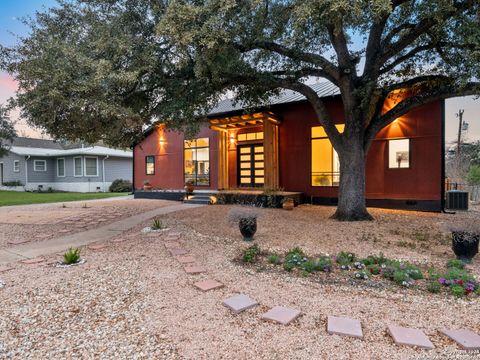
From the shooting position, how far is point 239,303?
2984mm

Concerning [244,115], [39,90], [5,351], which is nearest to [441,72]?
[244,115]

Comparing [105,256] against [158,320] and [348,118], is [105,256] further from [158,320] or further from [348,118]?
[348,118]

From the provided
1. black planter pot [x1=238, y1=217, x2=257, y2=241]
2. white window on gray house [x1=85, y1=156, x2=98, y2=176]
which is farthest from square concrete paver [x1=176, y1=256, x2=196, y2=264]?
white window on gray house [x1=85, y1=156, x2=98, y2=176]

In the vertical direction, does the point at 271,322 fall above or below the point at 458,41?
below

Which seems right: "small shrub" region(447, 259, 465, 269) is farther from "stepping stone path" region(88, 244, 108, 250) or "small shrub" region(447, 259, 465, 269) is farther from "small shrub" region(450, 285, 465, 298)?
"stepping stone path" region(88, 244, 108, 250)

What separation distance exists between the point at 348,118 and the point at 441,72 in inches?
101

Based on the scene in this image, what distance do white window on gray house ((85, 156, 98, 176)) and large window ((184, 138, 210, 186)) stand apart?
1091cm

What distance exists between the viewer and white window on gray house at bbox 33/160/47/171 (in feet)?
74.4

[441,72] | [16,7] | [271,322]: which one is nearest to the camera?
[271,322]

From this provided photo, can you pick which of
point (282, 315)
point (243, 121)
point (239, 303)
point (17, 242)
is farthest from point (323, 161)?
point (17, 242)

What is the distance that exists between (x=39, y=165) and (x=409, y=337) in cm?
2692

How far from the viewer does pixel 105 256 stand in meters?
4.80

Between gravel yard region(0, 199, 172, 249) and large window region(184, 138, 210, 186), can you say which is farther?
large window region(184, 138, 210, 186)

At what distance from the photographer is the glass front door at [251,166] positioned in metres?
13.0
